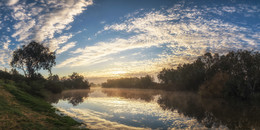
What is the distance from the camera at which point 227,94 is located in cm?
5328

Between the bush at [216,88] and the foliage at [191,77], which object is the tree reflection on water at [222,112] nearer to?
the bush at [216,88]

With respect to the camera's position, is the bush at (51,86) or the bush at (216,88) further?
the bush at (51,86)

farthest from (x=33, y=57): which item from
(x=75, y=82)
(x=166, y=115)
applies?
(x=75, y=82)

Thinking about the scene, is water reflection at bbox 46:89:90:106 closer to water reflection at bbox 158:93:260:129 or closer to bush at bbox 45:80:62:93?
bush at bbox 45:80:62:93

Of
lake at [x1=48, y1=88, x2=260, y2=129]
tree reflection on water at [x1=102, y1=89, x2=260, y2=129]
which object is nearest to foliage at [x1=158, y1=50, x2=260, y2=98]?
tree reflection on water at [x1=102, y1=89, x2=260, y2=129]

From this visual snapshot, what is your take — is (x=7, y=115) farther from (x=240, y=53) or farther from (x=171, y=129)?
(x=240, y=53)

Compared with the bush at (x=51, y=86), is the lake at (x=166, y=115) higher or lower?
lower

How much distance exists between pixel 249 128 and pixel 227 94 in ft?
137

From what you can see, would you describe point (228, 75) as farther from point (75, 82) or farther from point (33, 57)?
point (75, 82)

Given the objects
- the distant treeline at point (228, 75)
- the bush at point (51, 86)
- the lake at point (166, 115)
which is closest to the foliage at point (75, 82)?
the bush at point (51, 86)

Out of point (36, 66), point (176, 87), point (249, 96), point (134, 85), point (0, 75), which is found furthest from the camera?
point (134, 85)

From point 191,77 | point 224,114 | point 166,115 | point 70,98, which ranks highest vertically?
point 191,77

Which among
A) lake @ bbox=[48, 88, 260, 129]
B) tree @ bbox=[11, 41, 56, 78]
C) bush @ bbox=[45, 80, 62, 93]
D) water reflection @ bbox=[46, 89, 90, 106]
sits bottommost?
water reflection @ bbox=[46, 89, 90, 106]

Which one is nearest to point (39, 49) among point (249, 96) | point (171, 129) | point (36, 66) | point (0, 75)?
point (36, 66)
